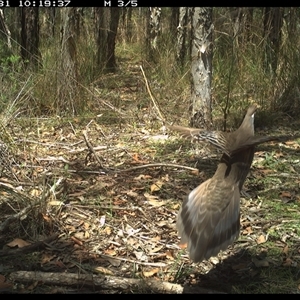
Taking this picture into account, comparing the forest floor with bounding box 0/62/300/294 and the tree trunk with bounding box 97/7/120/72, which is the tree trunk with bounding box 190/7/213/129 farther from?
the tree trunk with bounding box 97/7/120/72

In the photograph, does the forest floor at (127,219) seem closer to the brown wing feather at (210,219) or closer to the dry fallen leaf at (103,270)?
the dry fallen leaf at (103,270)

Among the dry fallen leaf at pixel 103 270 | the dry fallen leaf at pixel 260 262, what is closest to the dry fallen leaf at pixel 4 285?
the dry fallen leaf at pixel 103 270

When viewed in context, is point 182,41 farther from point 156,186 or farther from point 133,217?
point 133,217

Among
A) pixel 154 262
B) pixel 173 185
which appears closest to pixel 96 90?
pixel 173 185

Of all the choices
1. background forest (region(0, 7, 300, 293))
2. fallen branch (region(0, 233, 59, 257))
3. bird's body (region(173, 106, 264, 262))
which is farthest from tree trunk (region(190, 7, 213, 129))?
fallen branch (region(0, 233, 59, 257))

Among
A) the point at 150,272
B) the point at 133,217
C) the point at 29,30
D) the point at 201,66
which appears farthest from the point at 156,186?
the point at 29,30

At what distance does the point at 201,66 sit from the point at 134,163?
1.41 metres

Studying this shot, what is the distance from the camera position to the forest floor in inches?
127

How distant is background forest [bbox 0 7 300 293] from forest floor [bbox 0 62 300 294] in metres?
0.01

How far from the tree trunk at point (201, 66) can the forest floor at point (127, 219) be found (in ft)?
1.27

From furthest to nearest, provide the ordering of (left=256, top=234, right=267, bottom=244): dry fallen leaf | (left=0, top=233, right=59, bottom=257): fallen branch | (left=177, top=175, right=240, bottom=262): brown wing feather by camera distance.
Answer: (left=256, top=234, right=267, bottom=244): dry fallen leaf → (left=0, top=233, right=59, bottom=257): fallen branch → (left=177, top=175, right=240, bottom=262): brown wing feather

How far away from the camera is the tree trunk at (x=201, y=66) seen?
5520 millimetres

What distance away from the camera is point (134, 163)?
5168 millimetres

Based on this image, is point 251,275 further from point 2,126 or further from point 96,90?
point 96,90
